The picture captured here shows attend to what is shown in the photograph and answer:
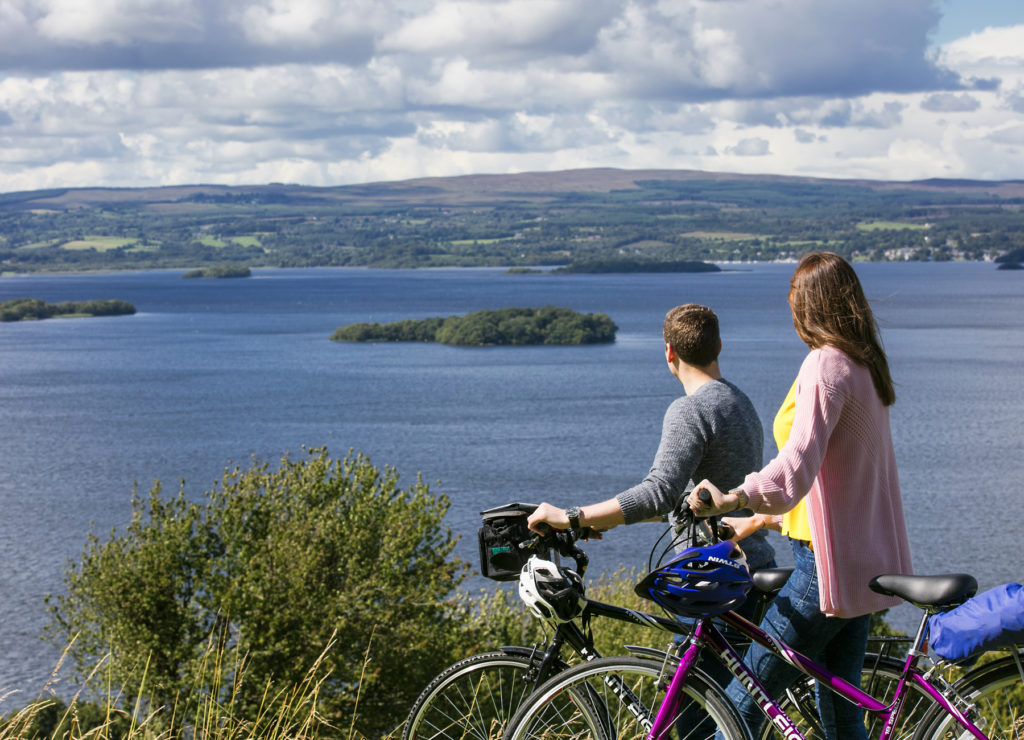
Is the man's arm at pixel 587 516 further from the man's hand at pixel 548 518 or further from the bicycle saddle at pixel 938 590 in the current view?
the bicycle saddle at pixel 938 590

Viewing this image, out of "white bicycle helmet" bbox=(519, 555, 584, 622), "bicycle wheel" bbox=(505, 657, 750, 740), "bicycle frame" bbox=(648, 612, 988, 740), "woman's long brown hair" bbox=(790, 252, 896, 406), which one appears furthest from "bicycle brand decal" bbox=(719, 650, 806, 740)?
"woman's long brown hair" bbox=(790, 252, 896, 406)

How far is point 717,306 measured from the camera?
142 m

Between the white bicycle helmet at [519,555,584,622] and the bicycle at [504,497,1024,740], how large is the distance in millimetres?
197

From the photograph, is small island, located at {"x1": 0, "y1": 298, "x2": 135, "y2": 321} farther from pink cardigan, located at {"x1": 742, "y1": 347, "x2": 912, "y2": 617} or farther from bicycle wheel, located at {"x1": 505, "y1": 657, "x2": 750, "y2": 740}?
pink cardigan, located at {"x1": 742, "y1": 347, "x2": 912, "y2": 617}

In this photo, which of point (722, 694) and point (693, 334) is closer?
point (722, 694)

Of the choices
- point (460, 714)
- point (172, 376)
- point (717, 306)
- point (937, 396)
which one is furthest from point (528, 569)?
point (717, 306)

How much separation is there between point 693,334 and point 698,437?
467 millimetres

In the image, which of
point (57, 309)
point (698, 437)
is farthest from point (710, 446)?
point (57, 309)

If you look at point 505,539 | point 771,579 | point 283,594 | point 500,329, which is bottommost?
point 500,329

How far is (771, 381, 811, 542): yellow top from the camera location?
359 cm

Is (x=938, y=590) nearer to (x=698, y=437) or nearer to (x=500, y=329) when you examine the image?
(x=698, y=437)

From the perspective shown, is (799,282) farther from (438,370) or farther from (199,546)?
(438,370)

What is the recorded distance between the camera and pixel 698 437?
12.6 ft

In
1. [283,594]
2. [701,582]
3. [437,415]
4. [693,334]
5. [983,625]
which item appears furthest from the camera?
[437,415]
